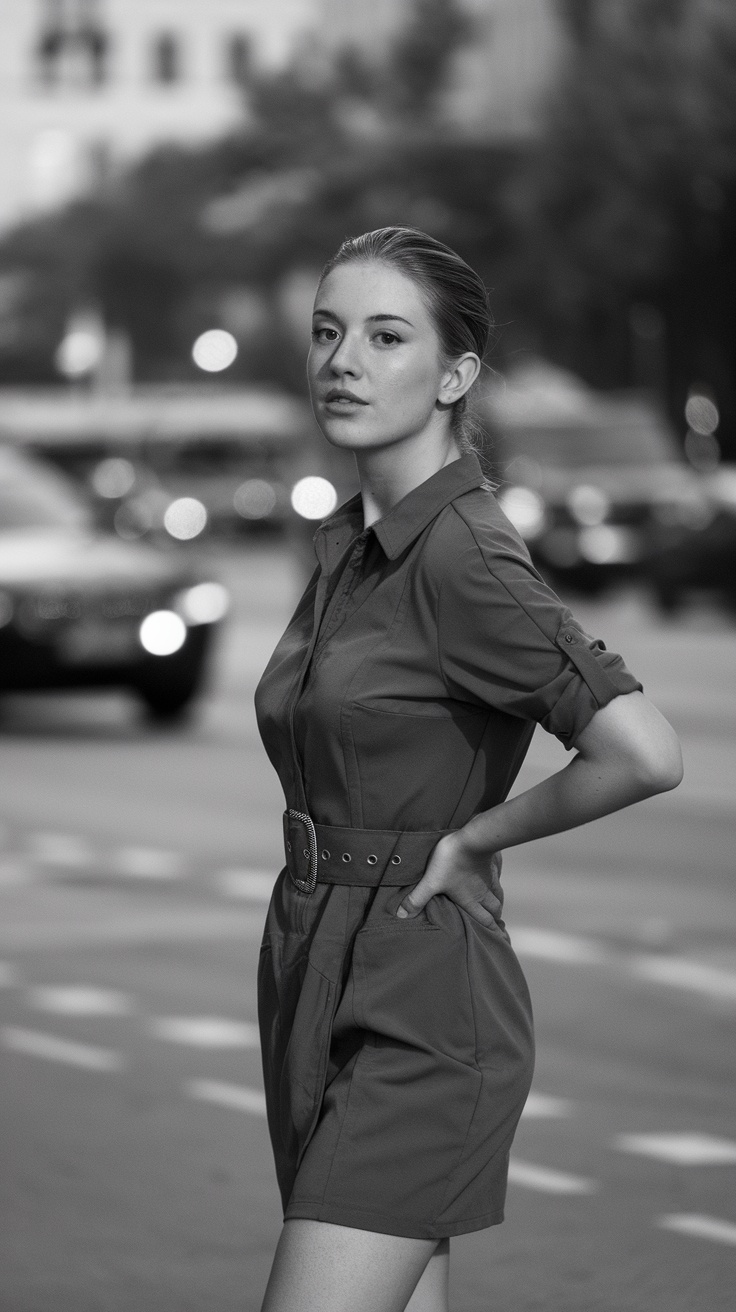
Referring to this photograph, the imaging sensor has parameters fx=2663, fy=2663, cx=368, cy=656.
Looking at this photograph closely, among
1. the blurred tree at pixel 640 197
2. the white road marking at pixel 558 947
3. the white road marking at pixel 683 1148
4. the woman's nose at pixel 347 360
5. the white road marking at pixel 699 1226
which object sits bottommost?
the blurred tree at pixel 640 197

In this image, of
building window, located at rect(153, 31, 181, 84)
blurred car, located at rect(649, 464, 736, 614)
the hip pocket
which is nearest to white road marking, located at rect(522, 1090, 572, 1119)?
the hip pocket

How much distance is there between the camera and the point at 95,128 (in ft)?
401

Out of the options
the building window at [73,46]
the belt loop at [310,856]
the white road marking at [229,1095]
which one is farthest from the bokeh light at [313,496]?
the building window at [73,46]

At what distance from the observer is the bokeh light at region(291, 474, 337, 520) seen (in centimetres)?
2664

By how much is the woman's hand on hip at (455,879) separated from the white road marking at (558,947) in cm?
485

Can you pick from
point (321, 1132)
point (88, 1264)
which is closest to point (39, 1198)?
point (88, 1264)

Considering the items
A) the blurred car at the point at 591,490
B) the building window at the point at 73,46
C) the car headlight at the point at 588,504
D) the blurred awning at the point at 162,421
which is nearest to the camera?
the blurred car at the point at 591,490

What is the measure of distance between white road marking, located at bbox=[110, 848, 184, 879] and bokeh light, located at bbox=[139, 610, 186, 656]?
4.59 m

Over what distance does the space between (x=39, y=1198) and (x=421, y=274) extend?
2842 mm

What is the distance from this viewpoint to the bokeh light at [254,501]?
56219 millimetres

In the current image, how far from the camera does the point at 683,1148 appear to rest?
591 cm

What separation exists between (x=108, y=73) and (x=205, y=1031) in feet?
390

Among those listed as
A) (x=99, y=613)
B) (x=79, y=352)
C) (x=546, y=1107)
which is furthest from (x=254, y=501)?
(x=546, y=1107)

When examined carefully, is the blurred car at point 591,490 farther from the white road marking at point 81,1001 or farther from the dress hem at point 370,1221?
the dress hem at point 370,1221
